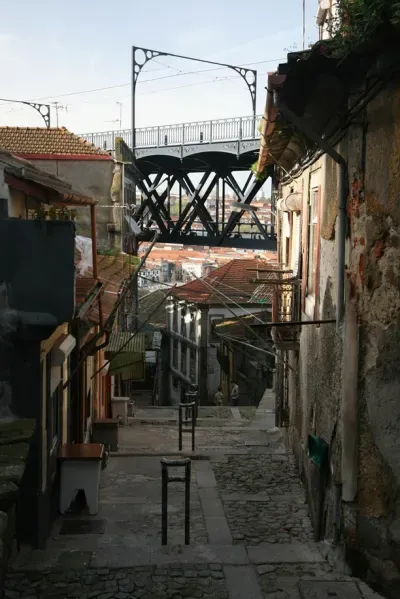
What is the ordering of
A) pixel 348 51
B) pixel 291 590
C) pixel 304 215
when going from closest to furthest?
1. pixel 348 51
2. pixel 291 590
3. pixel 304 215

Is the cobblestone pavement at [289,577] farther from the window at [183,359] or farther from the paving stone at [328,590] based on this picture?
the window at [183,359]

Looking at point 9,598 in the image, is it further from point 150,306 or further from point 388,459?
point 150,306

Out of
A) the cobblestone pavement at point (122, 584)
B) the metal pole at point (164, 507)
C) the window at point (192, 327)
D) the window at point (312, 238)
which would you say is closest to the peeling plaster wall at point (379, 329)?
the cobblestone pavement at point (122, 584)

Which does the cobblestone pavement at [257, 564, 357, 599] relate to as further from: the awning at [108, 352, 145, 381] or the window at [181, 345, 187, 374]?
the window at [181, 345, 187, 374]

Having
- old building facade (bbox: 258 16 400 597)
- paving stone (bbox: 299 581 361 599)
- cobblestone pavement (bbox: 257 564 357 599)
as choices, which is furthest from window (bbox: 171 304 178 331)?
paving stone (bbox: 299 581 361 599)

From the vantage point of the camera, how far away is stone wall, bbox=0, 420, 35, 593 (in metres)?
5.72

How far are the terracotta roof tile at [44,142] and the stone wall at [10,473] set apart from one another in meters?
13.6

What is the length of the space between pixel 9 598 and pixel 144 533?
2304 millimetres

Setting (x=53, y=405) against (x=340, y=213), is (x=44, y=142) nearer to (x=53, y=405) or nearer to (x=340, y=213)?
(x=53, y=405)

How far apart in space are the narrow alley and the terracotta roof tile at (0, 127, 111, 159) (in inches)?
393

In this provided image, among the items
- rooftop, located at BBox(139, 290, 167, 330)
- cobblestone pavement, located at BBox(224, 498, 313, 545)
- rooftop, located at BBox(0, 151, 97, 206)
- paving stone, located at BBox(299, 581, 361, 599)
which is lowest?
rooftop, located at BBox(139, 290, 167, 330)

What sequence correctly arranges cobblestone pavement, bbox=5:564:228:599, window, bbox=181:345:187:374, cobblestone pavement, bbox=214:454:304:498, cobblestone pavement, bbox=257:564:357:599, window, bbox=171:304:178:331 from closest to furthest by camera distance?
1. cobblestone pavement, bbox=5:564:228:599
2. cobblestone pavement, bbox=257:564:357:599
3. cobblestone pavement, bbox=214:454:304:498
4. window, bbox=181:345:187:374
5. window, bbox=171:304:178:331

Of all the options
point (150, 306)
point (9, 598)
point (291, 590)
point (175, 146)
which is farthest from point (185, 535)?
point (150, 306)

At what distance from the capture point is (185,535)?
349 inches
